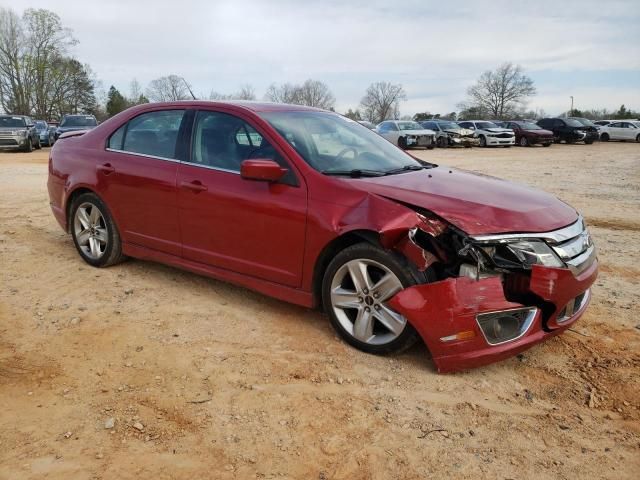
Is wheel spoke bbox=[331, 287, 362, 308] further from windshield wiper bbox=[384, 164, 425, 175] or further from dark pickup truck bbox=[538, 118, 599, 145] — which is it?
dark pickup truck bbox=[538, 118, 599, 145]

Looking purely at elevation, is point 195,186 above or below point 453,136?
below

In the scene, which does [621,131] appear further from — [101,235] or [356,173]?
[101,235]

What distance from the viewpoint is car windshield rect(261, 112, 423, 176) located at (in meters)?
3.83

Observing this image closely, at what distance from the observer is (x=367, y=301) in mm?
3381

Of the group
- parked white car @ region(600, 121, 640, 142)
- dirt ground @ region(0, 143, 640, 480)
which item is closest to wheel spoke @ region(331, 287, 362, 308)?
dirt ground @ region(0, 143, 640, 480)

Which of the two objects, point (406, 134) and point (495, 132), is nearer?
point (406, 134)

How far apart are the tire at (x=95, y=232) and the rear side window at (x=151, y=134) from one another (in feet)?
1.99

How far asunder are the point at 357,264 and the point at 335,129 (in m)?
1.47

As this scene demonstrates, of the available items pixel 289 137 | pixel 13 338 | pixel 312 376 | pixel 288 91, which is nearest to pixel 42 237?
pixel 13 338

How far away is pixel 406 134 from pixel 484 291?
23.3m

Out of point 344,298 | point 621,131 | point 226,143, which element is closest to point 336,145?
point 226,143

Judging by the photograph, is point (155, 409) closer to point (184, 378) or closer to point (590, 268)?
point (184, 378)

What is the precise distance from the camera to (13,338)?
11.9ft

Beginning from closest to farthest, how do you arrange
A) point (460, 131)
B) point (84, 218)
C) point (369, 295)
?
point (369, 295), point (84, 218), point (460, 131)
